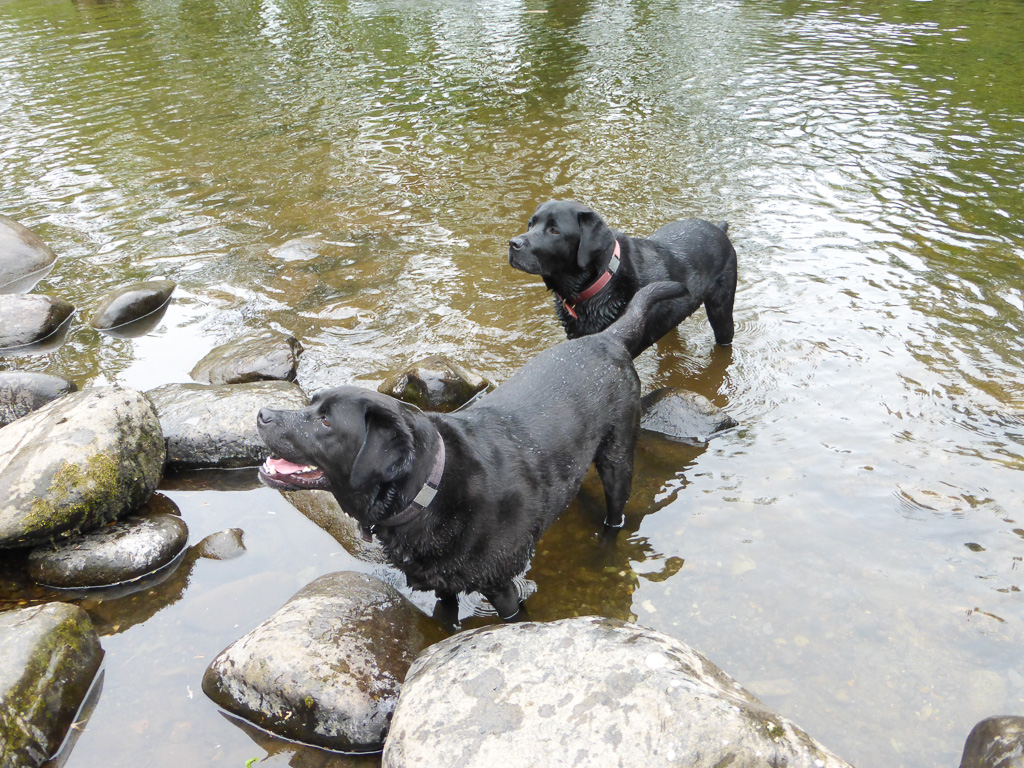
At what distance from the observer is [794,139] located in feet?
36.3

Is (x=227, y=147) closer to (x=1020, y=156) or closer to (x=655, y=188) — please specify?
(x=655, y=188)

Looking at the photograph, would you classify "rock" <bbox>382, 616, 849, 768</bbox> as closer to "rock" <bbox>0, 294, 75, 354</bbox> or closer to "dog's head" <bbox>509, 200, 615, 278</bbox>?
"dog's head" <bbox>509, 200, 615, 278</bbox>

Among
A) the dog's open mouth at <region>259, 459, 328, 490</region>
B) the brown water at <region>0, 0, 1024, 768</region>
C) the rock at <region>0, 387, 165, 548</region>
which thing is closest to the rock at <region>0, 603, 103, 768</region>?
the brown water at <region>0, 0, 1024, 768</region>

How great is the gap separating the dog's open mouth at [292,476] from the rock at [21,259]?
657 cm

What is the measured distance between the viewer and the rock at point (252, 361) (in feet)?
21.0

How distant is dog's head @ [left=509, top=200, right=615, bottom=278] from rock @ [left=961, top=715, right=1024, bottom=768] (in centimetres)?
384

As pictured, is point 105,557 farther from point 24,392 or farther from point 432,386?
point 432,386

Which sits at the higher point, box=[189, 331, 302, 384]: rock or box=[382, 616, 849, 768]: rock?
box=[382, 616, 849, 768]: rock

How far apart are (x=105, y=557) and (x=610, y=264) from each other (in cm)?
398

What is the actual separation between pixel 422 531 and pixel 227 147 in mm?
10550

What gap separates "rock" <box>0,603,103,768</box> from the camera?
3.43 m

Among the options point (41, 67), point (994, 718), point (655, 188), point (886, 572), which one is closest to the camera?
point (994, 718)

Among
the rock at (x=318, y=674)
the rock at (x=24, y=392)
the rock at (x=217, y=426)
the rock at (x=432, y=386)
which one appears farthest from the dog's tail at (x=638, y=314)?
the rock at (x=24, y=392)

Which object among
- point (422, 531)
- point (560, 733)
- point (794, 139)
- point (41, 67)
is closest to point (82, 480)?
point (422, 531)
